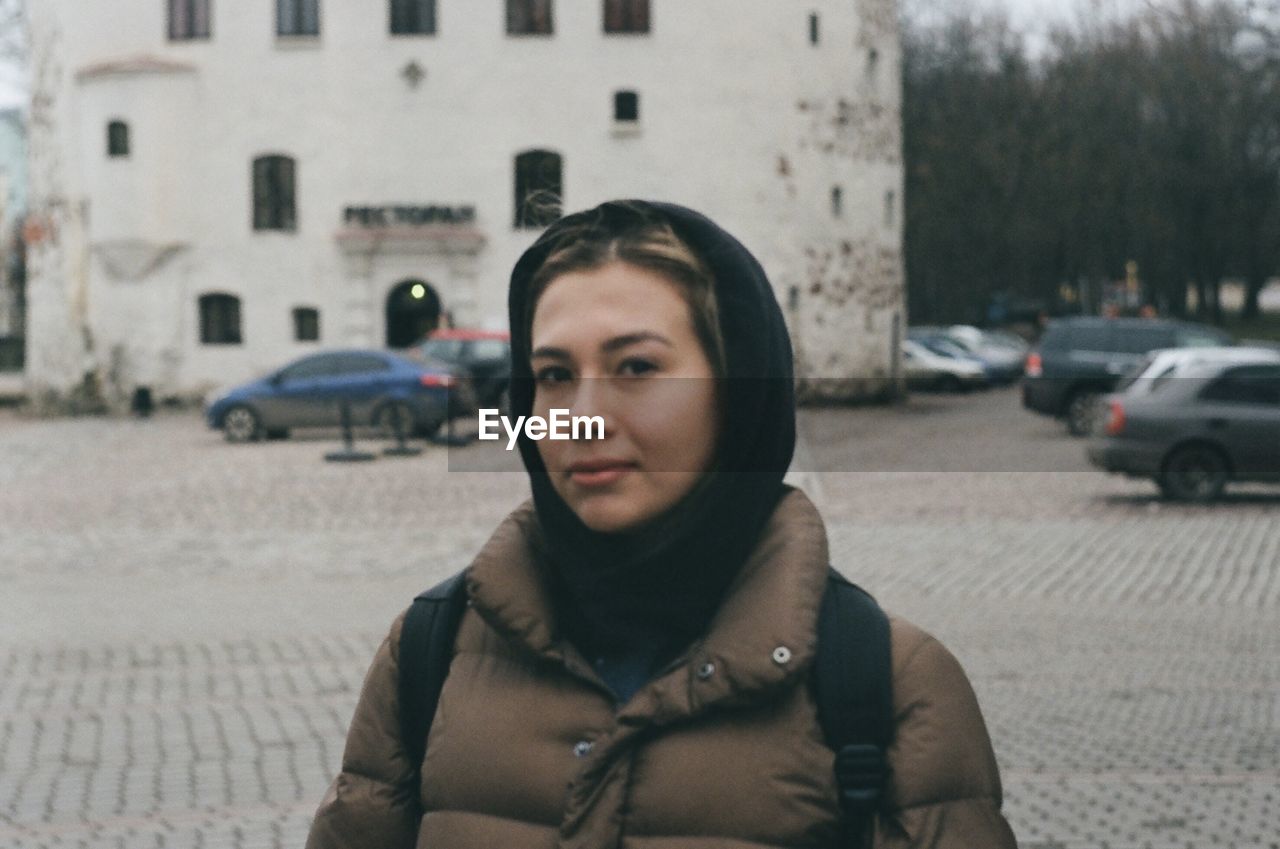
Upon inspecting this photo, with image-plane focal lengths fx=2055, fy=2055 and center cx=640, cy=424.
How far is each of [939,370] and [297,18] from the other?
67.1 ft

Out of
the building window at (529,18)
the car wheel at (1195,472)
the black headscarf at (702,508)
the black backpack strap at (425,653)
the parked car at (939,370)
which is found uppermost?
the building window at (529,18)

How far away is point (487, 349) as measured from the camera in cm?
3822

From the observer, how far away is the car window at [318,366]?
34.7 metres

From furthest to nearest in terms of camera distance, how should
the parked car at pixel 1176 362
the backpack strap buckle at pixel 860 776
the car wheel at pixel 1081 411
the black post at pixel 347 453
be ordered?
1. the car wheel at pixel 1081 411
2. the black post at pixel 347 453
3. the parked car at pixel 1176 362
4. the backpack strap buckle at pixel 860 776

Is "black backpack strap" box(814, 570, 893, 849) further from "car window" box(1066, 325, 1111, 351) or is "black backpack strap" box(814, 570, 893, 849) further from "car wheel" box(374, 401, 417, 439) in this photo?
"car window" box(1066, 325, 1111, 351)

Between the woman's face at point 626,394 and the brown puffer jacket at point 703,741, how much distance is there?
0.49 feet

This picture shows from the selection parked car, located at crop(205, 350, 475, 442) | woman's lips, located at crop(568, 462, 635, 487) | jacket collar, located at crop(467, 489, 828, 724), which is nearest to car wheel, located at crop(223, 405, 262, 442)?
parked car, located at crop(205, 350, 475, 442)

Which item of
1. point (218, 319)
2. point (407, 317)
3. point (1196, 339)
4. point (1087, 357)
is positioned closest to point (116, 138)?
point (218, 319)

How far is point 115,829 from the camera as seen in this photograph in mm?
7570

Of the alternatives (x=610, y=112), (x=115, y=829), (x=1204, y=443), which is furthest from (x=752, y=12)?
(x=115, y=829)

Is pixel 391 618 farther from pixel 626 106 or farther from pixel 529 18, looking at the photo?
pixel 529 18

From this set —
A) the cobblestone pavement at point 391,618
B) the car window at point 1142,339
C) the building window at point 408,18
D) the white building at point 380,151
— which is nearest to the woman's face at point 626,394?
the cobblestone pavement at point 391,618

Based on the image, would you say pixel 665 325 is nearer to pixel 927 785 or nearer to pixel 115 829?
pixel 927 785

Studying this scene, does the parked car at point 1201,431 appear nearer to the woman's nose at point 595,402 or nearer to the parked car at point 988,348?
the woman's nose at point 595,402
